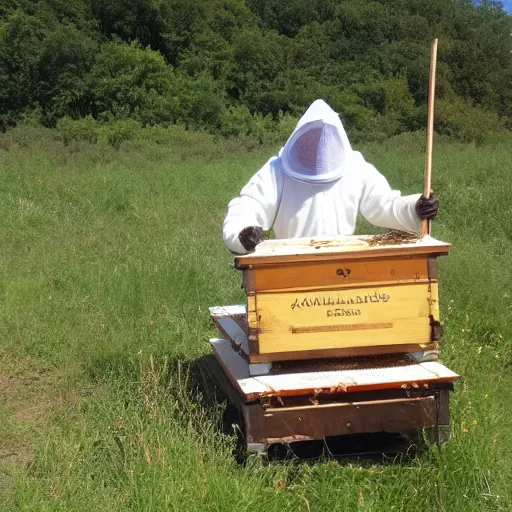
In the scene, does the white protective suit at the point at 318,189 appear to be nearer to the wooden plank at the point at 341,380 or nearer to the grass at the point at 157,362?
the wooden plank at the point at 341,380

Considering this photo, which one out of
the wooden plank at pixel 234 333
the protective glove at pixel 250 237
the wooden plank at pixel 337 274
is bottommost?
the wooden plank at pixel 234 333

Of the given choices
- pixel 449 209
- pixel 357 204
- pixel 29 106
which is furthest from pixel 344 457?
pixel 29 106

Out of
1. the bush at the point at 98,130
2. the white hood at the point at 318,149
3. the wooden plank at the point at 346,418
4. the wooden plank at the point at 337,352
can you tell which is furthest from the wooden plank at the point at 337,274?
the bush at the point at 98,130

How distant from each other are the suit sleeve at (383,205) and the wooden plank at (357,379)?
0.75m

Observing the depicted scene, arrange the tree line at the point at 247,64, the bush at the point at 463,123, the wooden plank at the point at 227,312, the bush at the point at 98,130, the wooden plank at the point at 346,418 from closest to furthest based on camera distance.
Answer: the wooden plank at the point at 346,418 → the wooden plank at the point at 227,312 → the bush at the point at 98,130 → the bush at the point at 463,123 → the tree line at the point at 247,64

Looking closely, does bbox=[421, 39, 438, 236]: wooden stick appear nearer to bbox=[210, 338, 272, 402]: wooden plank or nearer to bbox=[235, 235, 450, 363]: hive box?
bbox=[235, 235, 450, 363]: hive box

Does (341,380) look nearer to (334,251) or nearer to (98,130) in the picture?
(334,251)

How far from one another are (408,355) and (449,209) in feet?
23.9

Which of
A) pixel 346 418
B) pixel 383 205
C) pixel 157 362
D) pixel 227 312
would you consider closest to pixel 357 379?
pixel 346 418

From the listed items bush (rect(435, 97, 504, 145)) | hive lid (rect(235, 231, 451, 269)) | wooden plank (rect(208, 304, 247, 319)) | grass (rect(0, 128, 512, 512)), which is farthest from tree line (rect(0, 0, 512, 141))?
hive lid (rect(235, 231, 451, 269))

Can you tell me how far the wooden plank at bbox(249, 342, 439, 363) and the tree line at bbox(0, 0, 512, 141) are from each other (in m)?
21.2

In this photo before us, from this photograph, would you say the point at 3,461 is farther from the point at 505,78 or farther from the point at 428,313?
the point at 505,78

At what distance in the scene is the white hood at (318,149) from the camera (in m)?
3.82

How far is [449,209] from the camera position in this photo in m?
10.5
